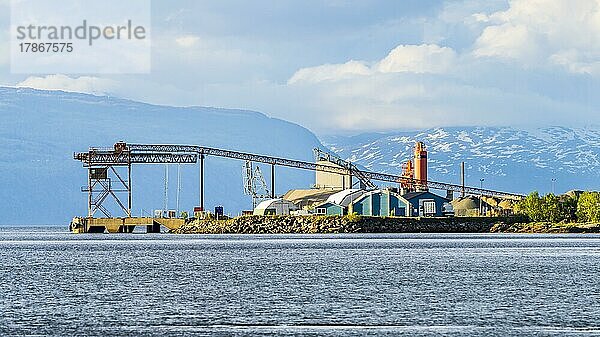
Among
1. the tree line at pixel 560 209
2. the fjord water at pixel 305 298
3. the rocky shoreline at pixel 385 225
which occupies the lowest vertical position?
the fjord water at pixel 305 298

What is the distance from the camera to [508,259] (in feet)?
266

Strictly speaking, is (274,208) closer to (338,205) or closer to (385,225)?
(338,205)

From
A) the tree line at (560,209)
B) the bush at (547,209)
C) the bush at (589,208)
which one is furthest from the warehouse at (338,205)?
the bush at (589,208)

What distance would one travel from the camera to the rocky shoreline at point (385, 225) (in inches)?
6964

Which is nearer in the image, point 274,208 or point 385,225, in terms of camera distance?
point 385,225

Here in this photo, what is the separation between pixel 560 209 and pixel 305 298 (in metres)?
150

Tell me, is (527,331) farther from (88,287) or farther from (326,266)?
(326,266)

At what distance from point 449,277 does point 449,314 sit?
19530mm

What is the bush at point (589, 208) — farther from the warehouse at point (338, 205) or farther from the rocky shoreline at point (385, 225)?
the warehouse at point (338, 205)

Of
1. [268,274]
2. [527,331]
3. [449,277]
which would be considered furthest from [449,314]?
[268,274]

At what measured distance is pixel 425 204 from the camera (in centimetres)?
18650

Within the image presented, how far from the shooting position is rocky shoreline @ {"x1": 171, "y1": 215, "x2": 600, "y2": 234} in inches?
6964

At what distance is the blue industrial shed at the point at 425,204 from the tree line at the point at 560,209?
13.6 m

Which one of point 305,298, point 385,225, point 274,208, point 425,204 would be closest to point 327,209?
point 274,208
